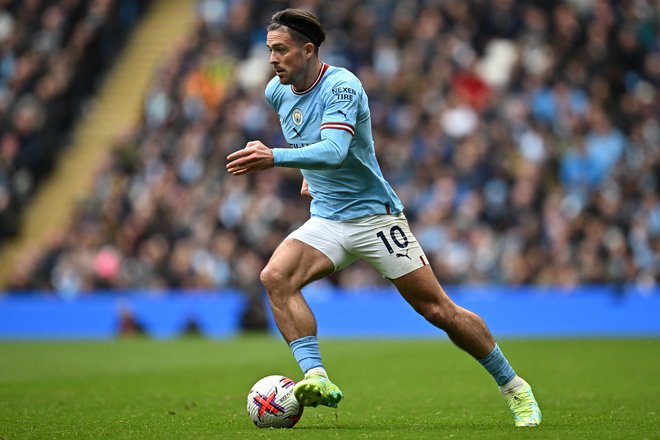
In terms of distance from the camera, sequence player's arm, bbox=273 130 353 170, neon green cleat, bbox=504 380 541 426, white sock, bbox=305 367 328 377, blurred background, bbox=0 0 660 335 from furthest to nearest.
→ blurred background, bbox=0 0 660 335, neon green cleat, bbox=504 380 541 426, white sock, bbox=305 367 328 377, player's arm, bbox=273 130 353 170

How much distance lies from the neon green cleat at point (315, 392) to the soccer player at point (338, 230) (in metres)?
0.16

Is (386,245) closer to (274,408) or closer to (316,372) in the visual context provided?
(316,372)

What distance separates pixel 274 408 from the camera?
304 inches

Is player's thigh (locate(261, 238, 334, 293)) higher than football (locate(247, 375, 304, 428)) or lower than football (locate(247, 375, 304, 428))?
higher

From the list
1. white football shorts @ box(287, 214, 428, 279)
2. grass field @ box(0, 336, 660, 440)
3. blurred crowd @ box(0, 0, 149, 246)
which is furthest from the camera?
blurred crowd @ box(0, 0, 149, 246)

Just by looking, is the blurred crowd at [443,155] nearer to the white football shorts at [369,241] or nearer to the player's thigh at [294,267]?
the white football shorts at [369,241]

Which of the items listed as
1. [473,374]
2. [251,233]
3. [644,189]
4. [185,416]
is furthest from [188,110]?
[185,416]

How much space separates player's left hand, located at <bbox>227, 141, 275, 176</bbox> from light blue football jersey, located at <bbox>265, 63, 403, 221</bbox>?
52 cm

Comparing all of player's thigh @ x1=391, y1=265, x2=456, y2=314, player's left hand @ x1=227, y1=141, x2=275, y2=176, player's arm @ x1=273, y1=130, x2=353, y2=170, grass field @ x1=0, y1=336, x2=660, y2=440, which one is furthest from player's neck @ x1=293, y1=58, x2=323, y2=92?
grass field @ x1=0, y1=336, x2=660, y2=440

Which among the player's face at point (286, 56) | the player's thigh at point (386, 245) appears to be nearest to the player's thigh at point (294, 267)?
the player's thigh at point (386, 245)

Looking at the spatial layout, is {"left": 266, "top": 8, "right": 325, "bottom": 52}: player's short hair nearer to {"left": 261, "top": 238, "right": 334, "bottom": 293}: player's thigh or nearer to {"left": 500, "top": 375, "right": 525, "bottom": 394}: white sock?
{"left": 261, "top": 238, "right": 334, "bottom": 293}: player's thigh

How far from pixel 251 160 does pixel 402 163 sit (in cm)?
1514

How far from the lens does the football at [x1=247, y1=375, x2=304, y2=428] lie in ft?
25.3

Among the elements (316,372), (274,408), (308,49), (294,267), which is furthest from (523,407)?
(308,49)
